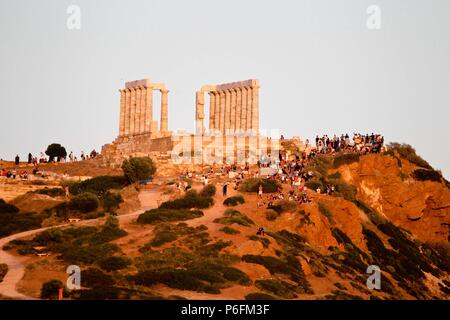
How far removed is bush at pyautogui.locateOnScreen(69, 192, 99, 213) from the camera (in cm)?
7238

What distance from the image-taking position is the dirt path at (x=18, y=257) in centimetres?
4888

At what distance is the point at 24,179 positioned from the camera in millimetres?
83375

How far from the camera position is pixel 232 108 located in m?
103

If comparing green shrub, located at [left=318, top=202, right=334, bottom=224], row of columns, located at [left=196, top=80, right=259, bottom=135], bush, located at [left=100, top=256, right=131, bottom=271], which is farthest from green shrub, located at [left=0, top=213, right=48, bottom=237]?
row of columns, located at [left=196, top=80, right=259, bottom=135]

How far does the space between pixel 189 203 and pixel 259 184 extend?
21.4ft

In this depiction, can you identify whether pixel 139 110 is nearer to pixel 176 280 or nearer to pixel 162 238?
pixel 162 238

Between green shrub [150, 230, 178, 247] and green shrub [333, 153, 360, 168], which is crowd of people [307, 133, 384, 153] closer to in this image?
green shrub [333, 153, 360, 168]

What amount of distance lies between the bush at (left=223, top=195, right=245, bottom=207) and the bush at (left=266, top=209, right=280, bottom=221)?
3606mm

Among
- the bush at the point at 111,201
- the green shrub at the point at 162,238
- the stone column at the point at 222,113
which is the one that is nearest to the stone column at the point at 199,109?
the stone column at the point at 222,113

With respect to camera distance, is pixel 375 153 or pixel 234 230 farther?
pixel 375 153

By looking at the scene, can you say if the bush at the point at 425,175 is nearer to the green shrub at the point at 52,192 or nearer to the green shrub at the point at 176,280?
the green shrub at the point at 52,192
